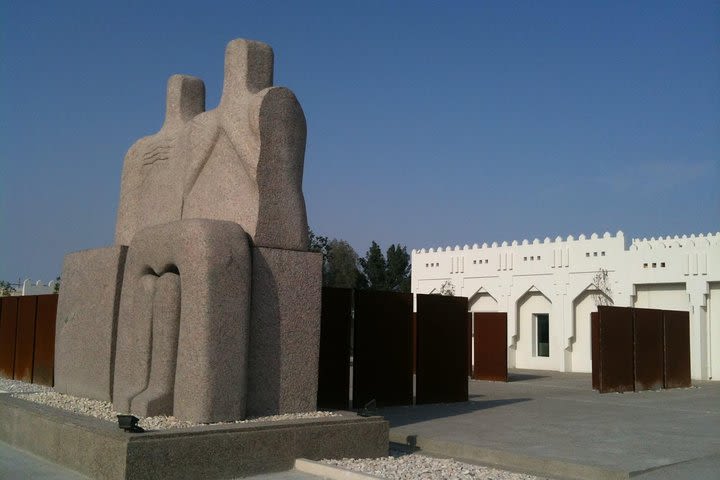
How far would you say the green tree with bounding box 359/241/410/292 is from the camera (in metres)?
54.4

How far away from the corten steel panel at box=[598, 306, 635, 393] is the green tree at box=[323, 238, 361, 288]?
3188 centimetres

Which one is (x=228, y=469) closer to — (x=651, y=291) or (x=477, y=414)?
(x=477, y=414)

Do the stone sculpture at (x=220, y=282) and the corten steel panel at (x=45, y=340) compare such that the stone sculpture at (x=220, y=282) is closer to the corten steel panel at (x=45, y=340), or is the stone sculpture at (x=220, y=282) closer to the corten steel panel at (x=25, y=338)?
the corten steel panel at (x=45, y=340)

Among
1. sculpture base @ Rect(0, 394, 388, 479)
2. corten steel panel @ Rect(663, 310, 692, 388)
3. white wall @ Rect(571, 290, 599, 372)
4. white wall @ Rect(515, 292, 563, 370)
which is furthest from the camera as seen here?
white wall @ Rect(515, 292, 563, 370)

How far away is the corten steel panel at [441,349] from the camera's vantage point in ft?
46.8

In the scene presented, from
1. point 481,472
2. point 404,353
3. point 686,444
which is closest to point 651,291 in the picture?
point 404,353

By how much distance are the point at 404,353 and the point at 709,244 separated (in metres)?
16.1

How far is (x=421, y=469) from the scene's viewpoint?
26.2 ft

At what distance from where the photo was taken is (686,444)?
9.76m

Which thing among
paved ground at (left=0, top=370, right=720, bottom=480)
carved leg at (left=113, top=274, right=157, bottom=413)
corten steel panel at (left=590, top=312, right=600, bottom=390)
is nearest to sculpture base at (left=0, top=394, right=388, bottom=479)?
paved ground at (left=0, top=370, right=720, bottom=480)

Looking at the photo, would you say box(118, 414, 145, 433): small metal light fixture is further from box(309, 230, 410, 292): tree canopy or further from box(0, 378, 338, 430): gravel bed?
box(309, 230, 410, 292): tree canopy

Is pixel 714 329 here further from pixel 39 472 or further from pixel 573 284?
pixel 39 472

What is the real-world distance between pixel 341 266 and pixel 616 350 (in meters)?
34.7

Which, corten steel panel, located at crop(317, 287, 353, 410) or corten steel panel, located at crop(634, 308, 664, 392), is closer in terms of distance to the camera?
corten steel panel, located at crop(317, 287, 353, 410)
